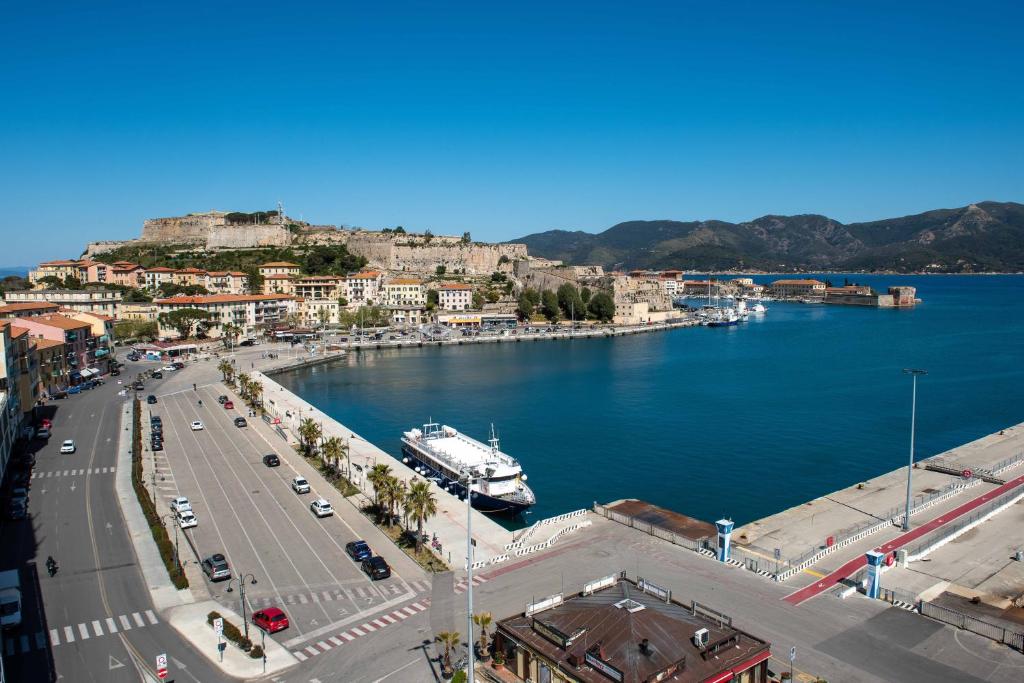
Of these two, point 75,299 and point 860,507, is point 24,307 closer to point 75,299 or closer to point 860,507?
point 75,299

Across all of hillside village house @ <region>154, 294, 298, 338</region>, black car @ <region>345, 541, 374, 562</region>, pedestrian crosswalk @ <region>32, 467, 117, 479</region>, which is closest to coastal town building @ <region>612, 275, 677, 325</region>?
hillside village house @ <region>154, 294, 298, 338</region>

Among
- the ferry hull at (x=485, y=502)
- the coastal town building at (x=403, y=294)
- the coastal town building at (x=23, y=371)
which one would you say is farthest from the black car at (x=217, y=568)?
the coastal town building at (x=403, y=294)

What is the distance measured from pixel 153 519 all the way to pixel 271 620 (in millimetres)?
10460

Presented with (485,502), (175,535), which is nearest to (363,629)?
(175,535)

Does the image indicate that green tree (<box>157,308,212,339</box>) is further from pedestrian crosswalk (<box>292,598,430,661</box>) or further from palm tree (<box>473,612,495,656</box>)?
palm tree (<box>473,612,495,656</box>)

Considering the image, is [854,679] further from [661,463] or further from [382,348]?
[382,348]

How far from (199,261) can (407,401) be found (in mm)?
83832

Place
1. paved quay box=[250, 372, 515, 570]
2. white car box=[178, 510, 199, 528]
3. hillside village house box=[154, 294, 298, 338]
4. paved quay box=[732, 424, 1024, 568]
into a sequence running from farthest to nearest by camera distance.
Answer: hillside village house box=[154, 294, 298, 338], white car box=[178, 510, 199, 528], paved quay box=[732, 424, 1024, 568], paved quay box=[250, 372, 515, 570]

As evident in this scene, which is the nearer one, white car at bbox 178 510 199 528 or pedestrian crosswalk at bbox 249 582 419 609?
pedestrian crosswalk at bbox 249 582 419 609

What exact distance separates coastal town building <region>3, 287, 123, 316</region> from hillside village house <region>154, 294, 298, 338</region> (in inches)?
210

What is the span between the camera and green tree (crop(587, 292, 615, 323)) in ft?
388

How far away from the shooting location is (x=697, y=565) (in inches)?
826

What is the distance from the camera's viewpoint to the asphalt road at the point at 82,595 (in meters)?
15.7

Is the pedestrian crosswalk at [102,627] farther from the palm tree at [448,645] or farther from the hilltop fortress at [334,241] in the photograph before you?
the hilltop fortress at [334,241]
